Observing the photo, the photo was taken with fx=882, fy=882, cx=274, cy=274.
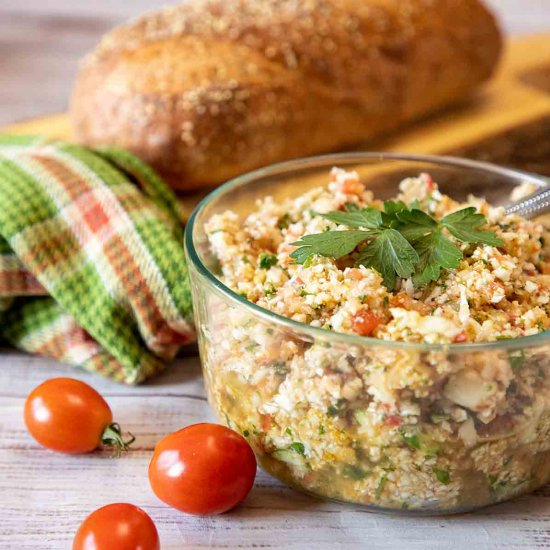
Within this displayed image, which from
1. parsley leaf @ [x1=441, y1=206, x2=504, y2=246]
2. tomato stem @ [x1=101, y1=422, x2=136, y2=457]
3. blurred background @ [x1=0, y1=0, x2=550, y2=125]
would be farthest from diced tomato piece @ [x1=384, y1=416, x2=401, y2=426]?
blurred background @ [x1=0, y1=0, x2=550, y2=125]

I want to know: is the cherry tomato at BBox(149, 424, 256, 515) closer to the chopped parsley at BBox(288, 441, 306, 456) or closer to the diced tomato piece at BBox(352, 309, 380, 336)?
the chopped parsley at BBox(288, 441, 306, 456)

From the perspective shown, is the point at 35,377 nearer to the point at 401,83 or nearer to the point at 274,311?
the point at 274,311

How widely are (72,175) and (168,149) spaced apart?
1.46ft

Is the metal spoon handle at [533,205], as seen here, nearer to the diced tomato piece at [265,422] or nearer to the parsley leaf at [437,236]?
the parsley leaf at [437,236]

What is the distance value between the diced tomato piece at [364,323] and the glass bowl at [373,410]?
79mm

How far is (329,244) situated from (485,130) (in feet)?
5.48

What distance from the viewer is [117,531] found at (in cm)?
154

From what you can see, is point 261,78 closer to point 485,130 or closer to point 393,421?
point 485,130

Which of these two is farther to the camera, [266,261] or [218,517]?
[266,261]

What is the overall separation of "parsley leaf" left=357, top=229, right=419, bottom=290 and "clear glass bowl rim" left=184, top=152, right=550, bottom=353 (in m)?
0.24

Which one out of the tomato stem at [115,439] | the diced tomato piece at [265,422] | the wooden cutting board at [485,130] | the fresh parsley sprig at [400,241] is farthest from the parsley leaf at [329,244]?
the wooden cutting board at [485,130]

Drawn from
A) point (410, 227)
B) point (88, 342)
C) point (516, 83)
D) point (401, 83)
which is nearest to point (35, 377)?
point (88, 342)

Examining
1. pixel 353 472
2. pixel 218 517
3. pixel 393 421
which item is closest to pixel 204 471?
pixel 218 517

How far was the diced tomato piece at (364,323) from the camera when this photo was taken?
156 cm
